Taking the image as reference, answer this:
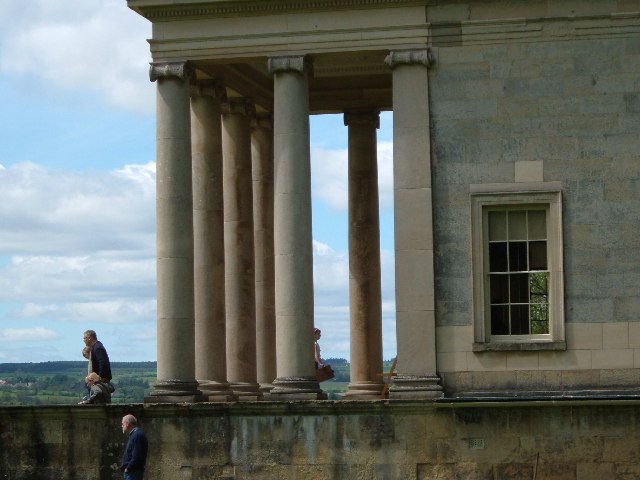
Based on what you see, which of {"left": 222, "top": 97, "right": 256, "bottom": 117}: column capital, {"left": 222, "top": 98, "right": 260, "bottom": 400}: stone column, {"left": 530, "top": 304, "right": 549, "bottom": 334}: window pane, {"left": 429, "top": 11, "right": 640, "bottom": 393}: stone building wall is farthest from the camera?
{"left": 222, "top": 97, "right": 256, "bottom": 117}: column capital

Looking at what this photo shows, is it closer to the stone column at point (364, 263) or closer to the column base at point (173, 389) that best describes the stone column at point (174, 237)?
the column base at point (173, 389)

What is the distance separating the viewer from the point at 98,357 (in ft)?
139

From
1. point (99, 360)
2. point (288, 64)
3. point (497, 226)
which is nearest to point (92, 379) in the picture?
point (99, 360)

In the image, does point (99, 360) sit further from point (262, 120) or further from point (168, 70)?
point (262, 120)

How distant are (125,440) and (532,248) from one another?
12540 millimetres

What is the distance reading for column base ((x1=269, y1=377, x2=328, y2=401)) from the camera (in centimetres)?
4156

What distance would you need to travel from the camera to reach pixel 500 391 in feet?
135

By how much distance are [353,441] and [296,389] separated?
244 centimetres

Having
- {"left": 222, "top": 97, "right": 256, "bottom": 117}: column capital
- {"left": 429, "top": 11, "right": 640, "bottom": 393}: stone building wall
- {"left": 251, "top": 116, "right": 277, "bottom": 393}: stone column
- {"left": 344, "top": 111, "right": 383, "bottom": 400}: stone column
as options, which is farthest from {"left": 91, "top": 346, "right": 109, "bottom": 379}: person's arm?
{"left": 344, "top": 111, "right": 383, "bottom": 400}: stone column

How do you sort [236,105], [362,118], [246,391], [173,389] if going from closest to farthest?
[173,389]
[246,391]
[236,105]
[362,118]

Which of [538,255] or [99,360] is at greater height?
[538,255]

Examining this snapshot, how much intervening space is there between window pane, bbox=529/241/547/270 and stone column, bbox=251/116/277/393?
522 inches

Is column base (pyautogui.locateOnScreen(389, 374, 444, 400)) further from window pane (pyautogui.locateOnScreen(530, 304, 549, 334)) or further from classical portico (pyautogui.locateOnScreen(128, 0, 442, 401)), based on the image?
window pane (pyautogui.locateOnScreen(530, 304, 549, 334))

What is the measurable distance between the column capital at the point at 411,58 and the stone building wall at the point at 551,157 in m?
0.31
